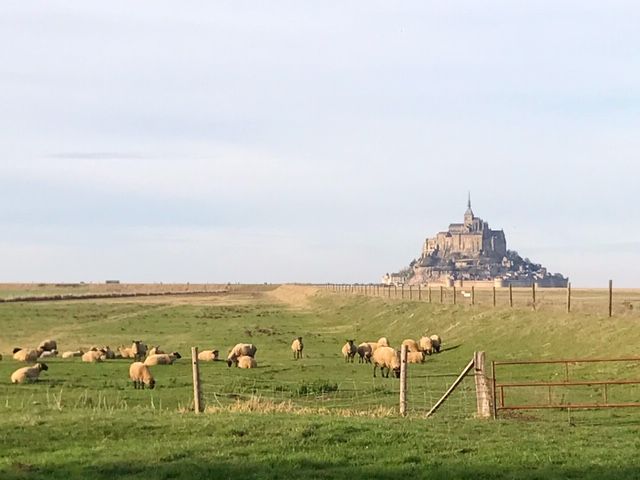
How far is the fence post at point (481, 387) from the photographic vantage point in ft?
67.9

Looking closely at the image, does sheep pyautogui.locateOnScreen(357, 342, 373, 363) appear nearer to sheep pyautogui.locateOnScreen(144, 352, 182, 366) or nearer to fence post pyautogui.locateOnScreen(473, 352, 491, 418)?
sheep pyautogui.locateOnScreen(144, 352, 182, 366)

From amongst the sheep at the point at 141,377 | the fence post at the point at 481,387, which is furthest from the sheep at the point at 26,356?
the fence post at the point at 481,387

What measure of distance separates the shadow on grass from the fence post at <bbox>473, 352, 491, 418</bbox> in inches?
206

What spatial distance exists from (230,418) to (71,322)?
215ft

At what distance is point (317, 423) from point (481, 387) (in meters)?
4.06

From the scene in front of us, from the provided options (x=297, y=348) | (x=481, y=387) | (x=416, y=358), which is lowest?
(x=416, y=358)

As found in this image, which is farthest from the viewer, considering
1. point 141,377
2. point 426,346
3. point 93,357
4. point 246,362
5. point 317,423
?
point 426,346

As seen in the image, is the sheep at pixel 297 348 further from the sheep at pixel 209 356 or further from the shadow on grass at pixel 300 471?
the shadow on grass at pixel 300 471

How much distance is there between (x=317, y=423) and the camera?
730 inches

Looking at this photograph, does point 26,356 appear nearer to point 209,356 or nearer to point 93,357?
point 93,357

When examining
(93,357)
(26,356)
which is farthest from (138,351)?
(26,356)

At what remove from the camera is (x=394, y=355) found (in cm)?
3684

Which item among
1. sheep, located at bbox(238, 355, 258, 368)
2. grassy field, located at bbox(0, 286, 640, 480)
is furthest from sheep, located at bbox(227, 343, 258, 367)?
sheep, located at bbox(238, 355, 258, 368)

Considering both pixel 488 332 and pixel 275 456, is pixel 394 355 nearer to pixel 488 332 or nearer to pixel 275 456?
pixel 488 332
